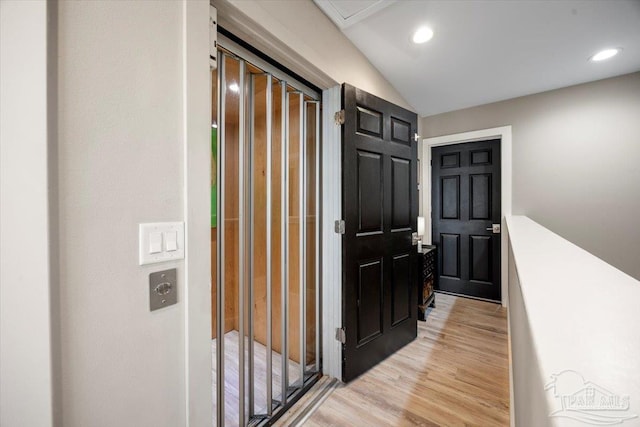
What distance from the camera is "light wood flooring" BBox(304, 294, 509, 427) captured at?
4.82 feet

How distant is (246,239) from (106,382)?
0.78 m

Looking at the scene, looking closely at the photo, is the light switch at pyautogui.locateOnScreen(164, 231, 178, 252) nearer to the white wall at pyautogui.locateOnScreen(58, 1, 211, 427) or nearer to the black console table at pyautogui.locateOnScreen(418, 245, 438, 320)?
the white wall at pyautogui.locateOnScreen(58, 1, 211, 427)

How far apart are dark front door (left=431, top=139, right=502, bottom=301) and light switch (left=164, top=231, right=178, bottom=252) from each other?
3.51 meters

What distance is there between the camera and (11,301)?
64cm

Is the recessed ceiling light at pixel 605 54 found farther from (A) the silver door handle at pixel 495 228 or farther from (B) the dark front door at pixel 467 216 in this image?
(A) the silver door handle at pixel 495 228

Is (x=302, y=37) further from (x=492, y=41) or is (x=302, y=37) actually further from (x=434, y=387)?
(x=434, y=387)

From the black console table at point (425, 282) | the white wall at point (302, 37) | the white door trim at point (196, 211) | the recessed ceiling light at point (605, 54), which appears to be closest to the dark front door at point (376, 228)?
the white wall at point (302, 37)

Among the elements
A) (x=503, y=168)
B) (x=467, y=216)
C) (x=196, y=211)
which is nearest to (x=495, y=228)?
(x=467, y=216)

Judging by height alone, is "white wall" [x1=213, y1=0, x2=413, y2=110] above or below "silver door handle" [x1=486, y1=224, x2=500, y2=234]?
above

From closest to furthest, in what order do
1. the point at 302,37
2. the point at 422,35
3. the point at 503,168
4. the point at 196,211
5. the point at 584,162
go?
the point at 196,211, the point at 302,37, the point at 422,35, the point at 584,162, the point at 503,168

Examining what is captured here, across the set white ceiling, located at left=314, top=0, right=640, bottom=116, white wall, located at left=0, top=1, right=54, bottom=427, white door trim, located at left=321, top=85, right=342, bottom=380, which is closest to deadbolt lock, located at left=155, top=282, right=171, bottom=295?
white wall, located at left=0, top=1, right=54, bottom=427

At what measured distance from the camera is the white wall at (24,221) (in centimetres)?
62

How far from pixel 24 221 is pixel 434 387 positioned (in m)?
2.23

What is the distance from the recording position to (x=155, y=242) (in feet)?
2.70
